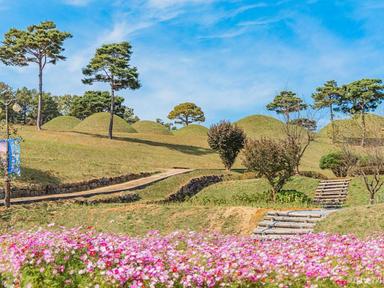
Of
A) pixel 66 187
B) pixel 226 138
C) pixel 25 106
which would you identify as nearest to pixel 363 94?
pixel 226 138

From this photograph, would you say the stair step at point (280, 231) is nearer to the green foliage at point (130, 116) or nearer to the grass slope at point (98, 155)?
the grass slope at point (98, 155)

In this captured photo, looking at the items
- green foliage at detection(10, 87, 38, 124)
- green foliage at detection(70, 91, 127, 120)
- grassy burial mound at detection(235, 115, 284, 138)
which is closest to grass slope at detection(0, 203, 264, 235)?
grassy burial mound at detection(235, 115, 284, 138)

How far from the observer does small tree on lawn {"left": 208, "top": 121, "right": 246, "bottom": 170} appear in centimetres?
4300

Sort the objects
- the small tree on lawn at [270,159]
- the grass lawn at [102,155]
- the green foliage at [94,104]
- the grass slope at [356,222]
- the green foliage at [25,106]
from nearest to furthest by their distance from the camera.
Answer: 1. the grass slope at [356,222]
2. the small tree on lawn at [270,159]
3. the grass lawn at [102,155]
4. the green foliage at [94,104]
5. the green foliage at [25,106]

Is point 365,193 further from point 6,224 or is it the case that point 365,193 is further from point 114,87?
point 114,87

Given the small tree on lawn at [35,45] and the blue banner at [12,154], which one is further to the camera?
the small tree on lawn at [35,45]

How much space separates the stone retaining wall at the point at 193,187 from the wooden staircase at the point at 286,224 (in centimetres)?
1205

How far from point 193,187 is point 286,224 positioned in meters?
18.2

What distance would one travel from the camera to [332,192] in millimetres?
30484

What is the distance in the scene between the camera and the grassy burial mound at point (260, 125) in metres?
80.7

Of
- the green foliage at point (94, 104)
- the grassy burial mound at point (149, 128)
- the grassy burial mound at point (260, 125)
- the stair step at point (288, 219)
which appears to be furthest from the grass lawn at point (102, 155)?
the green foliage at point (94, 104)

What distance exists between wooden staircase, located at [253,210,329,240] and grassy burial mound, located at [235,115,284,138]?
2418 inches

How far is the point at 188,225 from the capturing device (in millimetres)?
17406

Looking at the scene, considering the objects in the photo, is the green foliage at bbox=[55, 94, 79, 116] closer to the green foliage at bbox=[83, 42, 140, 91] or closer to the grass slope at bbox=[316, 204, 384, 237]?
the green foliage at bbox=[83, 42, 140, 91]
